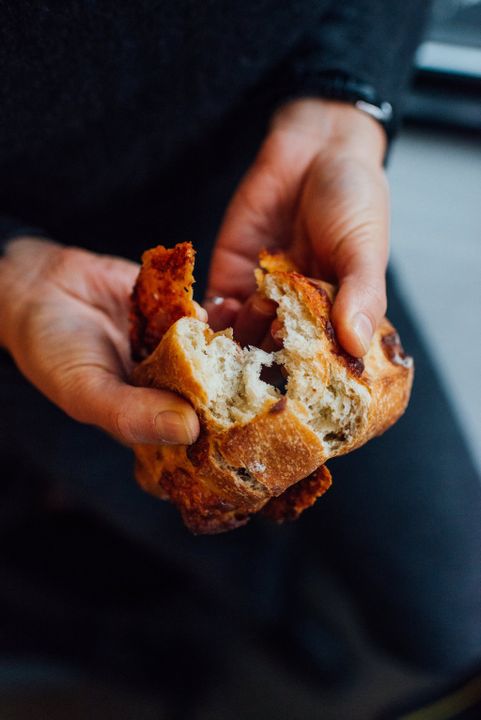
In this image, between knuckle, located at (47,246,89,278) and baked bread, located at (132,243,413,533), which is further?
knuckle, located at (47,246,89,278)

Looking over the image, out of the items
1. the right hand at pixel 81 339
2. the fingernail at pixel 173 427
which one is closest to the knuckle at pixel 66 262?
the right hand at pixel 81 339

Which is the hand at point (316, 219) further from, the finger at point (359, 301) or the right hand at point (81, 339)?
the right hand at point (81, 339)

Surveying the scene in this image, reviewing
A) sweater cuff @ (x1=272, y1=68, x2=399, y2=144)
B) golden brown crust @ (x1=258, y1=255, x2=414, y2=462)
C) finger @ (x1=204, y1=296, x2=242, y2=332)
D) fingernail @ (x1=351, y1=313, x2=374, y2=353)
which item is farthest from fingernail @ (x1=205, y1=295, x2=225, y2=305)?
A: sweater cuff @ (x1=272, y1=68, x2=399, y2=144)

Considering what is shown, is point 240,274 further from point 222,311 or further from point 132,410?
point 132,410

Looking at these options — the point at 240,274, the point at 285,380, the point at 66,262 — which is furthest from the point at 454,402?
the point at 66,262

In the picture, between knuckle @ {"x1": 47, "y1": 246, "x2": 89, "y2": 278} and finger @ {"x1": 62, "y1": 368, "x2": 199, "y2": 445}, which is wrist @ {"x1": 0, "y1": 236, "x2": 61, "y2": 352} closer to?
knuckle @ {"x1": 47, "y1": 246, "x2": 89, "y2": 278}

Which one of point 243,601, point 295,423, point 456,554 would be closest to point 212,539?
point 243,601

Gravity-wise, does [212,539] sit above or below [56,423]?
below

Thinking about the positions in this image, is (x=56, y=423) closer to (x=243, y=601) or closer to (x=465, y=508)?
(x=243, y=601)

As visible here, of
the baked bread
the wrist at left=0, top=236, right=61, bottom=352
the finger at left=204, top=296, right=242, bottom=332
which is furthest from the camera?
the wrist at left=0, top=236, right=61, bottom=352
